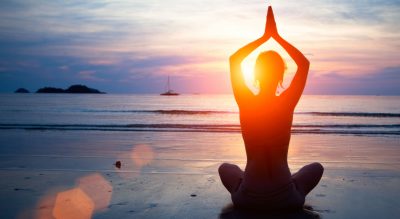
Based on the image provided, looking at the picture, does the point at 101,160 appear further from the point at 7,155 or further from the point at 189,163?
the point at 7,155

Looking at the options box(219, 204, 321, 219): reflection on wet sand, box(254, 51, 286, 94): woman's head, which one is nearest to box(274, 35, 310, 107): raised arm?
box(254, 51, 286, 94): woman's head

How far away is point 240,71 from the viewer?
4430 millimetres

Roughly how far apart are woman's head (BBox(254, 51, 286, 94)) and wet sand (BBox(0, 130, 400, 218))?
1.53 meters

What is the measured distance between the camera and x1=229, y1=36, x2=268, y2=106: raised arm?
434 cm

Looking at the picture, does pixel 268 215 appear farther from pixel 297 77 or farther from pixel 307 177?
pixel 297 77

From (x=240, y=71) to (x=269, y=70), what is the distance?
1.14ft

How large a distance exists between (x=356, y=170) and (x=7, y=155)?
26.0 feet

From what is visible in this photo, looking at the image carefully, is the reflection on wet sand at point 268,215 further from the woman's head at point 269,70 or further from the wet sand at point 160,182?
the woman's head at point 269,70

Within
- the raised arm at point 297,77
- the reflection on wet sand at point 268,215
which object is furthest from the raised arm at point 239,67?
the reflection on wet sand at point 268,215

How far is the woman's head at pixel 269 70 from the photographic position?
4.14 meters

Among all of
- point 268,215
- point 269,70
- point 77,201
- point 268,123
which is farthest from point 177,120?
point 269,70

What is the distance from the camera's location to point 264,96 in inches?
169

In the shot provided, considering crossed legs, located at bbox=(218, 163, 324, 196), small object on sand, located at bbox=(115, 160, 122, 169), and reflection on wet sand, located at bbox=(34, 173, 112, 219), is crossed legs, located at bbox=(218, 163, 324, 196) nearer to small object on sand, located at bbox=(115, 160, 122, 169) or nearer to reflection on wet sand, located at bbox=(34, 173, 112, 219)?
reflection on wet sand, located at bbox=(34, 173, 112, 219)

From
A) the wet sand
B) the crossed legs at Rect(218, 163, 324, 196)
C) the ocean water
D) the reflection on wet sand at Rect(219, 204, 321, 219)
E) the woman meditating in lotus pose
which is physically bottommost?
the ocean water
